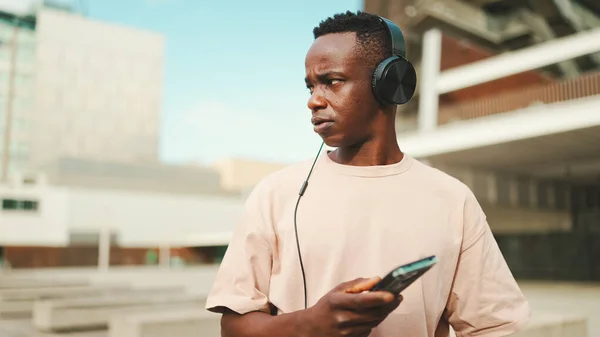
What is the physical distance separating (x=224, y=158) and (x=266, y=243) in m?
70.6

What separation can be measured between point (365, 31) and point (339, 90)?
0.18m

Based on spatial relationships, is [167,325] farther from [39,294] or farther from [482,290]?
[39,294]

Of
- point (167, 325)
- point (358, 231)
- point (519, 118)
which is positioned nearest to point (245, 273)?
point (358, 231)

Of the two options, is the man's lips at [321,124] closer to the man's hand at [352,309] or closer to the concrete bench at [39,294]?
the man's hand at [352,309]

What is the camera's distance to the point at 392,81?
1396mm

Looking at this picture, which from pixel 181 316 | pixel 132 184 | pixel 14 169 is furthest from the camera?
pixel 14 169

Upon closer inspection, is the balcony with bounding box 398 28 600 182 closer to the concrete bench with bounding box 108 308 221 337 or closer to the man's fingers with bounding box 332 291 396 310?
the concrete bench with bounding box 108 308 221 337

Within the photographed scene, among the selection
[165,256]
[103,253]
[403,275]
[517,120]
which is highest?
[517,120]

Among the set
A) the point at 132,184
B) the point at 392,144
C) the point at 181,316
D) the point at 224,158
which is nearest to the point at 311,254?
the point at 392,144

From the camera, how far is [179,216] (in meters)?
47.3

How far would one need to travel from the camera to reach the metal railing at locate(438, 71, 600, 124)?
15086 millimetres

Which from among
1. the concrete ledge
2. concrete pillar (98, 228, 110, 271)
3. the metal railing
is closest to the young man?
the concrete ledge

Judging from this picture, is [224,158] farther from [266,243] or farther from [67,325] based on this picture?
[266,243]

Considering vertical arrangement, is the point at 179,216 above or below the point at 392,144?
below
